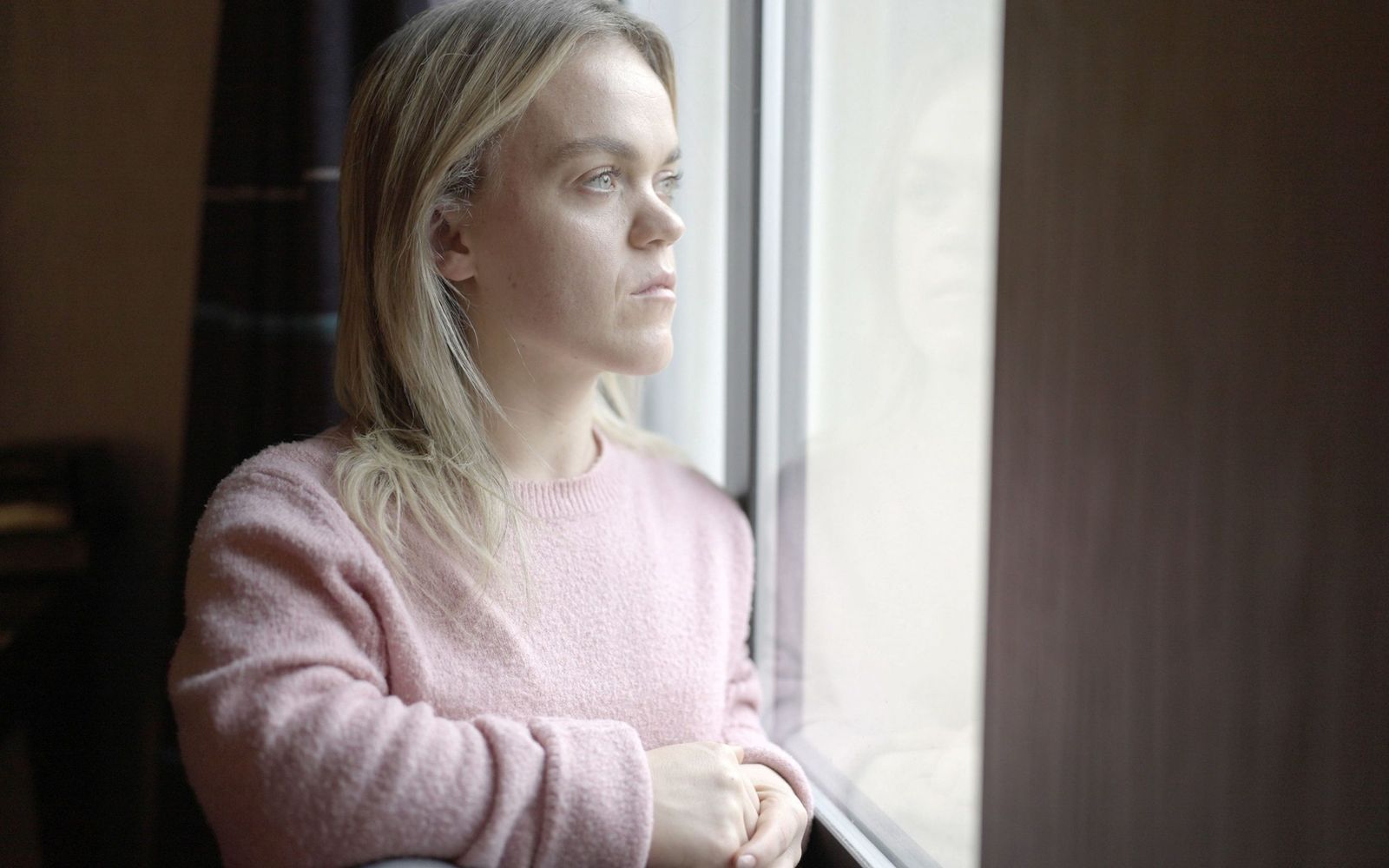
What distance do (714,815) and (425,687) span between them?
270 millimetres

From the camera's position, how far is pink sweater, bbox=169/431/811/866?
0.84m

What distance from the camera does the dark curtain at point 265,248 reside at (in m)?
1.40

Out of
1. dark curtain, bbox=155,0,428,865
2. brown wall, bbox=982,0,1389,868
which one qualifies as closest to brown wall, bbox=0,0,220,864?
dark curtain, bbox=155,0,428,865

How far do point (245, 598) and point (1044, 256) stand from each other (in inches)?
26.5

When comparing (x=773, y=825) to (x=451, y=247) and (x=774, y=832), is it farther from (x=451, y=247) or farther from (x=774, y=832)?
(x=451, y=247)

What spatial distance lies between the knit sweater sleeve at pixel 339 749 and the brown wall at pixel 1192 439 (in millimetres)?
329

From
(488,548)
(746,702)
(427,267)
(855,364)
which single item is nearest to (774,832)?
(746,702)

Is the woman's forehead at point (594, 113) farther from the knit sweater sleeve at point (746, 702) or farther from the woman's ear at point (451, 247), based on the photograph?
the knit sweater sleeve at point (746, 702)

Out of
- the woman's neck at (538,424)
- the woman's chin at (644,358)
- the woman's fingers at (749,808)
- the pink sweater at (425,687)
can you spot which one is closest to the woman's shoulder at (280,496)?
the pink sweater at (425,687)

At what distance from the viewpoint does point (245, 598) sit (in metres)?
0.89

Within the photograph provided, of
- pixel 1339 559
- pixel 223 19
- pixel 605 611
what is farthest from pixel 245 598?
pixel 223 19

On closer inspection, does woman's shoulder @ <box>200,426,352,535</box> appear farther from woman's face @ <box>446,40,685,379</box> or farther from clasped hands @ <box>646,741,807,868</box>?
clasped hands @ <box>646,741,807,868</box>

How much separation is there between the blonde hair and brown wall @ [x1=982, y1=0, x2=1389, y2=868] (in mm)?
462

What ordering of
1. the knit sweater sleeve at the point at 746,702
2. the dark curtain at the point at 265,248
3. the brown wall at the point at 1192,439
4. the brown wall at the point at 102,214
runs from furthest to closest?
1. the brown wall at the point at 102,214
2. the dark curtain at the point at 265,248
3. the knit sweater sleeve at the point at 746,702
4. the brown wall at the point at 1192,439
